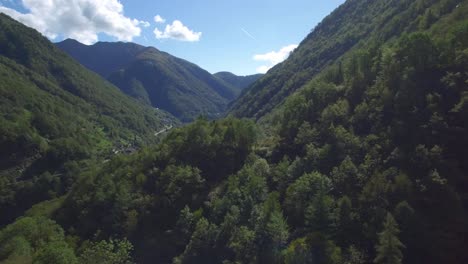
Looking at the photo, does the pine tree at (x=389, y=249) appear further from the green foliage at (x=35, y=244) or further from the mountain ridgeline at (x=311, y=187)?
the green foliage at (x=35, y=244)

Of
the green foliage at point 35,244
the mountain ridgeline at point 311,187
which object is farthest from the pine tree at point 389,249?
the green foliage at point 35,244

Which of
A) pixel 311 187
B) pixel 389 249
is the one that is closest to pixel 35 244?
pixel 311 187

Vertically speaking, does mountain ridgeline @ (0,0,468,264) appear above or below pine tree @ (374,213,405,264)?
above

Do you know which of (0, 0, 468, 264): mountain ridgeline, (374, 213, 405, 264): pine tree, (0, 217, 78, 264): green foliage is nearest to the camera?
(374, 213, 405, 264): pine tree

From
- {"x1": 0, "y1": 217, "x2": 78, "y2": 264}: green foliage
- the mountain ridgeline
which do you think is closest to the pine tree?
the mountain ridgeline

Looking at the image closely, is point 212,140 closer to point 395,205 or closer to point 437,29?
point 395,205

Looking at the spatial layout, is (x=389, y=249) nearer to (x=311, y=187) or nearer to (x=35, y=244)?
(x=311, y=187)

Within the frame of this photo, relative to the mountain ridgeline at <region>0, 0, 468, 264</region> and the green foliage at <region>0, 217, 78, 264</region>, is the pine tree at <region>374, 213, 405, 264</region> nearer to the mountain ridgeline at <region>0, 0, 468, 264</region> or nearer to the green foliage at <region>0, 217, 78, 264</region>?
the mountain ridgeline at <region>0, 0, 468, 264</region>

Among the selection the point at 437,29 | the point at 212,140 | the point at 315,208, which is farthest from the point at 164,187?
the point at 437,29
